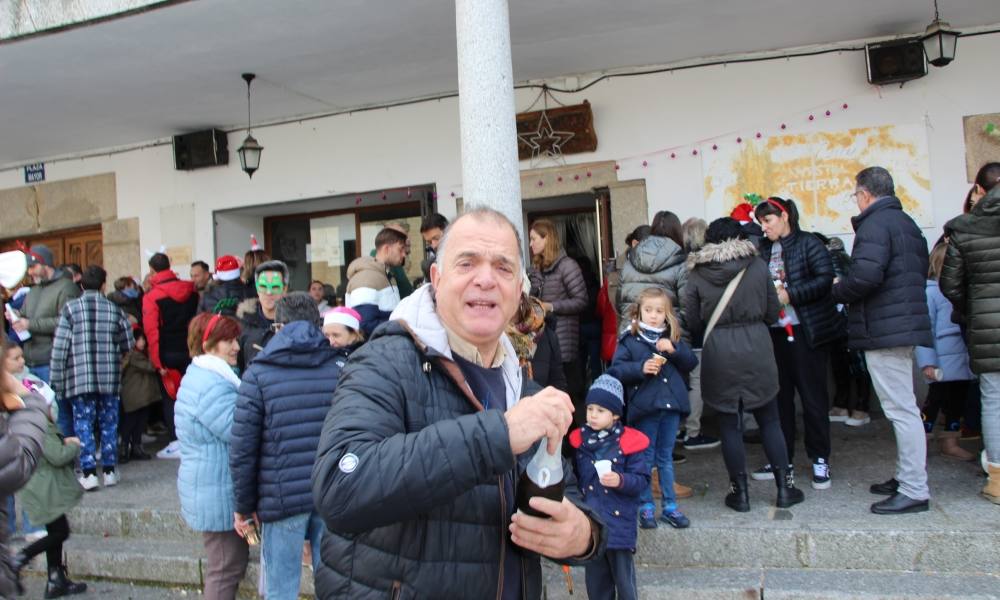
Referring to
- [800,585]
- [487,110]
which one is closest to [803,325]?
[800,585]

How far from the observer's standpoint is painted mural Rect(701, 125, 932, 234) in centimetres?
702

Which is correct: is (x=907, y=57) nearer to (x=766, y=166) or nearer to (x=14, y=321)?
(x=766, y=166)

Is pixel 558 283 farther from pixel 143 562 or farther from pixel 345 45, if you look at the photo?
pixel 143 562

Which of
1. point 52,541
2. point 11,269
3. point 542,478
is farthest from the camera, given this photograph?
point 52,541

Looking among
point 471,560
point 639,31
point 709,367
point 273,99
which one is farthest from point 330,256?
point 471,560

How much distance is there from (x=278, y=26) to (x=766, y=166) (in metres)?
4.74

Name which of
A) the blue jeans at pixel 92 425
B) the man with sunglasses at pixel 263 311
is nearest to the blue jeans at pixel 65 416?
the blue jeans at pixel 92 425

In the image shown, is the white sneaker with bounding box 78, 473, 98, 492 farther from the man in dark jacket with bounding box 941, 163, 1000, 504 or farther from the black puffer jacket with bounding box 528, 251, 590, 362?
the man in dark jacket with bounding box 941, 163, 1000, 504

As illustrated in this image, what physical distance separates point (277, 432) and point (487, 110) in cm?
257

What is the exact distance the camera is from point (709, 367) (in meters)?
4.85

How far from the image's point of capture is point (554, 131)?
7883 millimetres

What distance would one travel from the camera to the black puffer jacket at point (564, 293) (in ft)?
19.1

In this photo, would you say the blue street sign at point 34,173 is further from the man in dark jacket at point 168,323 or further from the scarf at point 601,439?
the scarf at point 601,439

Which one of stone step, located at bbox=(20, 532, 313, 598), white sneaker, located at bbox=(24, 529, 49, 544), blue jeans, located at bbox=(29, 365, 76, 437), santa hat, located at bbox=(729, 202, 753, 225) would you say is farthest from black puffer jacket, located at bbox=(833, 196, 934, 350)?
blue jeans, located at bbox=(29, 365, 76, 437)
